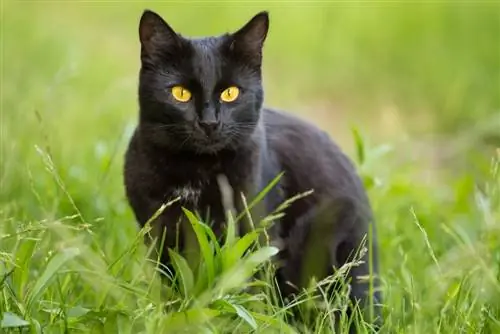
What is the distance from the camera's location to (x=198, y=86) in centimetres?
253

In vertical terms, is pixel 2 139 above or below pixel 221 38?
below

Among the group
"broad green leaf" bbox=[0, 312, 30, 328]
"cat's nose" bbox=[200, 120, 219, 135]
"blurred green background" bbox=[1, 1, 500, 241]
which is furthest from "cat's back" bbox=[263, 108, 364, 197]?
"broad green leaf" bbox=[0, 312, 30, 328]

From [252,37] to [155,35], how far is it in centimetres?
26

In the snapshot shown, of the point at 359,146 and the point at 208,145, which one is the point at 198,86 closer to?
the point at 208,145

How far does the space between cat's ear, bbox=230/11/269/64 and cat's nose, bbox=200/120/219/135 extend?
0.76 feet

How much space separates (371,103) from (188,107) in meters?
2.57

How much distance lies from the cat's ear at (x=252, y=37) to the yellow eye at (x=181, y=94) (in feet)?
0.58

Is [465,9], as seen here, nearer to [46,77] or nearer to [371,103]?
[371,103]

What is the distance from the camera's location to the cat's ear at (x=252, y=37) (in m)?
2.60

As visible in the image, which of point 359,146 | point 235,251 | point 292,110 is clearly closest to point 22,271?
point 235,251

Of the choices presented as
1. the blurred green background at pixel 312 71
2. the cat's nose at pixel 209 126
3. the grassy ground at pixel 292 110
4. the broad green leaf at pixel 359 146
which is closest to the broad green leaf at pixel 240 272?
the grassy ground at pixel 292 110

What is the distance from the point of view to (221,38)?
263cm

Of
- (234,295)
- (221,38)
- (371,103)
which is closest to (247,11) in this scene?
(371,103)

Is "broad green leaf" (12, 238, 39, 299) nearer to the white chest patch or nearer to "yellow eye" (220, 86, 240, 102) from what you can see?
the white chest patch
